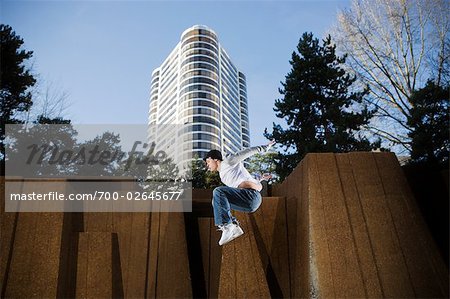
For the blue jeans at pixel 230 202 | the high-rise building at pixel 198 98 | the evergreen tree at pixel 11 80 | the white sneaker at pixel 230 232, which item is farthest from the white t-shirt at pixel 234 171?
the high-rise building at pixel 198 98

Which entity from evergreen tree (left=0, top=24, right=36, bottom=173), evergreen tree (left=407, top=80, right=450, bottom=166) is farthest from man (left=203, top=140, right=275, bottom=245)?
evergreen tree (left=0, top=24, right=36, bottom=173)

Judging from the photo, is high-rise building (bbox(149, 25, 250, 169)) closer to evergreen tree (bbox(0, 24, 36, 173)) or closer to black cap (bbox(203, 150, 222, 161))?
evergreen tree (bbox(0, 24, 36, 173))

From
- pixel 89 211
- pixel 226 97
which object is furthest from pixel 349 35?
pixel 226 97

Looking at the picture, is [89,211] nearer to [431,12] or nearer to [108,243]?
[108,243]

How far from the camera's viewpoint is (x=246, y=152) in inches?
137

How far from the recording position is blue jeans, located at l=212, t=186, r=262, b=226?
3.29 metres

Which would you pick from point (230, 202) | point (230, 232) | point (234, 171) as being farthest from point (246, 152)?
point (230, 232)

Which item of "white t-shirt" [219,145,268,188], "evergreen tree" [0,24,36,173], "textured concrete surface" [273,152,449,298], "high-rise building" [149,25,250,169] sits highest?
"high-rise building" [149,25,250,169]

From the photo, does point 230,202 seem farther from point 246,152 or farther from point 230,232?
point 246,152

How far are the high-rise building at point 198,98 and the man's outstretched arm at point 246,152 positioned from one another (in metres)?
64.3

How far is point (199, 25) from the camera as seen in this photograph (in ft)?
277

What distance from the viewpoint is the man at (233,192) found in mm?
3273

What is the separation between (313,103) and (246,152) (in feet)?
37.3

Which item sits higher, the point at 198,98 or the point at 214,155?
the point at 198,98
